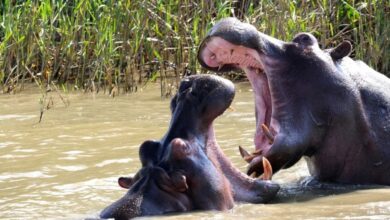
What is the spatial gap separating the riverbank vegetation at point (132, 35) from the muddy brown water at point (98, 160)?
0.24 meters

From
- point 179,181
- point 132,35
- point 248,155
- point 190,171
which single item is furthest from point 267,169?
point 132,35

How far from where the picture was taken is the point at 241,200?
402cm

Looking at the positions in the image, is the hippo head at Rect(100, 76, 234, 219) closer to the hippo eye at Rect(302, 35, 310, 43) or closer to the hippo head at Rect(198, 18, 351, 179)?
the hippo head at Rect(198, 18, 351, 179)

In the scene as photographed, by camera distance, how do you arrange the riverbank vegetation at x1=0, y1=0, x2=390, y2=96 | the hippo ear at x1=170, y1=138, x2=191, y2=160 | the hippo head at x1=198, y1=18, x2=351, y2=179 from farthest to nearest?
the riverbank vegetation at x1=0, y1=0, x2=390, y2=96, the hippo head at x1=198, y1=18, x2=351, y2=179, the hippo ear at x1=170, y1=138, x2=191, y2=160

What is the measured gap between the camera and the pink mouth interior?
174 inches

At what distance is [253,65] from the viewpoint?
457cm

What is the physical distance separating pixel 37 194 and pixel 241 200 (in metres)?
1.36

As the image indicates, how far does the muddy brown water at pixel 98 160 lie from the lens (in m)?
4.12

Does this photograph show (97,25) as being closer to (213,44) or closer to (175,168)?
(213,44)

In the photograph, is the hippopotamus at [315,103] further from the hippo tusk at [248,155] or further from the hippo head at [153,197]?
the hippo head at [153,197]

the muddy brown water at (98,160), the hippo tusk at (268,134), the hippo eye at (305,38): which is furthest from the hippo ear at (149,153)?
the hippo eye at (305,38)

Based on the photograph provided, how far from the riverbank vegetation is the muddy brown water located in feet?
0.80

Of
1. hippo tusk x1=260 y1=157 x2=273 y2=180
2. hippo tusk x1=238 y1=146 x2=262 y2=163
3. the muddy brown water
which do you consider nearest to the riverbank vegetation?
the muddy brown water

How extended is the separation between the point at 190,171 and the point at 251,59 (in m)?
0.86
